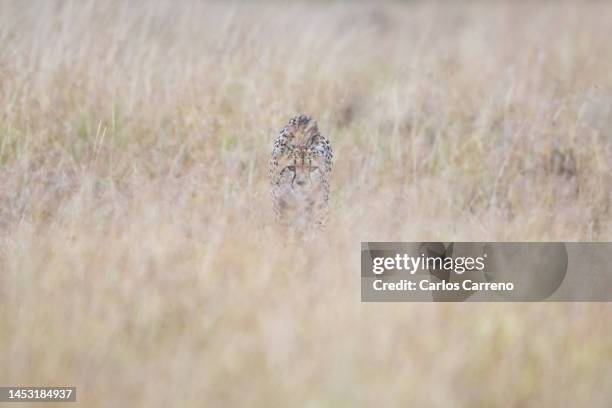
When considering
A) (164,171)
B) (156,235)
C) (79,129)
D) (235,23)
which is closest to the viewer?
(156,235)

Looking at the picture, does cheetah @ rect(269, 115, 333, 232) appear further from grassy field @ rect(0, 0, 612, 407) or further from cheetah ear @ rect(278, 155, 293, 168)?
grassy field @ rect(0, 0, 612, 407)

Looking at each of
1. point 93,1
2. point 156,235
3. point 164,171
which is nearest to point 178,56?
point 93,1

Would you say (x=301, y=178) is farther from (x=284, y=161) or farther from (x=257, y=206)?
(x=257, y=206)

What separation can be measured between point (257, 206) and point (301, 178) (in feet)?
1.01

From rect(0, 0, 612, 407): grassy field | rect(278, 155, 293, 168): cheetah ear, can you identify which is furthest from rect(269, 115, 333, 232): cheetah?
rect(0, 0, 612, 407): grassy field

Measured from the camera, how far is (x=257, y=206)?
360cm

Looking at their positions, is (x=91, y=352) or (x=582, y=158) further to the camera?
(x=582, y=158)

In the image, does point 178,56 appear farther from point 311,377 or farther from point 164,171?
point 311,377

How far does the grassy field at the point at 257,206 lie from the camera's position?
2404 millimetres

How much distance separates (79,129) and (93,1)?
1.19 m

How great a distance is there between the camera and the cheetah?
11.1 ft

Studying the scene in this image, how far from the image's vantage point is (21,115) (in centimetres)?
418

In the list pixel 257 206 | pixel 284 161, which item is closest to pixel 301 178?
pixel 284 161

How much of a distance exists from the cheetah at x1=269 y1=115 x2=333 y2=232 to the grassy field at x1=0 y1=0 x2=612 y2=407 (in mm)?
109
